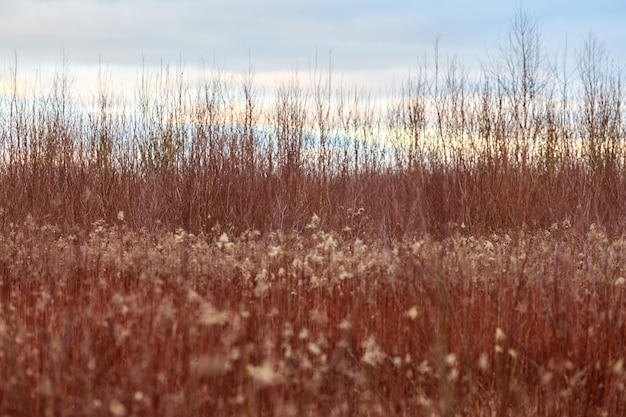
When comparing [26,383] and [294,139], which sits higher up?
[294,139]

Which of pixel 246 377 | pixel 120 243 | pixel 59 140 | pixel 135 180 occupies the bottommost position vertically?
pixel 246 377

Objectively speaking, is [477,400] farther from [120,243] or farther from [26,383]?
[120,243]

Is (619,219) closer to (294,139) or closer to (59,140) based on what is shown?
(294,139)

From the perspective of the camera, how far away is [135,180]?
9.09 meters

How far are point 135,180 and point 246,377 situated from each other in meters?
6.74

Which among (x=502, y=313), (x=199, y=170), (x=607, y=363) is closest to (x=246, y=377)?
(x=502, y=313)

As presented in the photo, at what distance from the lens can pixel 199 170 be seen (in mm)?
8328

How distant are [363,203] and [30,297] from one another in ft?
15.1

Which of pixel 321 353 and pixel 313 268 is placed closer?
pixel 321 353

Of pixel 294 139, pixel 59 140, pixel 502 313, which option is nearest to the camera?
→ pixel 502 313

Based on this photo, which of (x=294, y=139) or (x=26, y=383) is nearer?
(x=26, y=383)

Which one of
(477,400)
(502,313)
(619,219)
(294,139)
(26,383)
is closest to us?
(26,383)

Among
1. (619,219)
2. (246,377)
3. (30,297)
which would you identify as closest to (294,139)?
(619,219)

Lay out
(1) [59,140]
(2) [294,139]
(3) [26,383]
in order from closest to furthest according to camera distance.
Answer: (3) [26,383] < (2) [294,139] < (1) [59,140]
